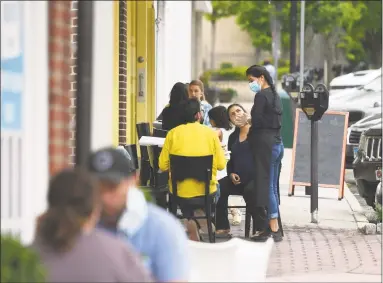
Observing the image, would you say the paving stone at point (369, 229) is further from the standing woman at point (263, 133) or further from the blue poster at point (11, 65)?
the blue poster at point (11, 65)

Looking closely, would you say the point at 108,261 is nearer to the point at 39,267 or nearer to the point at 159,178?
the point at 39,267

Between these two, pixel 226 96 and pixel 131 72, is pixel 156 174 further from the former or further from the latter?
pixel 226 96

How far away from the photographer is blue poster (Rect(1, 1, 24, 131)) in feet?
19.0

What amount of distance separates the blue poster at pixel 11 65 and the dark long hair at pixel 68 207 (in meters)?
1.50

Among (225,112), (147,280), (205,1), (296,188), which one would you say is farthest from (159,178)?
(205,1)

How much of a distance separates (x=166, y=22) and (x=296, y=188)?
511 cm

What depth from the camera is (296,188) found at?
1566 cm

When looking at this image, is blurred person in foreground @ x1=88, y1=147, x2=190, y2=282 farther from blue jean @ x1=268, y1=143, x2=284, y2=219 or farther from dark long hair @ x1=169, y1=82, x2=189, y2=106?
dark long hair @ x1=169, y1=82, x2=189, y2=106

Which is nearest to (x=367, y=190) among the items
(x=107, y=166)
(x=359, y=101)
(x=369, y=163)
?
(x=369, y=163)

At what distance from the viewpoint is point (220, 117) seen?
1145 cm

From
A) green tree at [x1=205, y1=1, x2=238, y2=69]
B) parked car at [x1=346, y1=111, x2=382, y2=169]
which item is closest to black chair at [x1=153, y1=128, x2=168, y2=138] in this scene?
parked car at [x1=346, y1=111, x2=382, y2=169]

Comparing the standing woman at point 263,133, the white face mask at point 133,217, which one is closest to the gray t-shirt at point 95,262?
the white face mask at point 133,217

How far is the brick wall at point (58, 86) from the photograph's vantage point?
608 cm

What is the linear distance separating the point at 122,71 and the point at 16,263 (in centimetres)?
841
